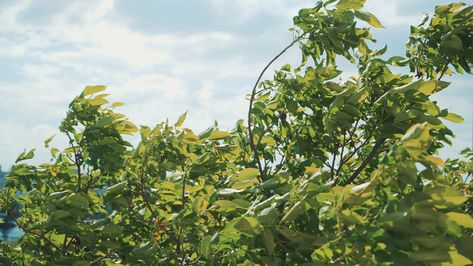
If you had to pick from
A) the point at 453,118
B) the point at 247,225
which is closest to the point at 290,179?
the point at 247,225

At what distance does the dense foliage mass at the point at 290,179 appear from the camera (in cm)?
259

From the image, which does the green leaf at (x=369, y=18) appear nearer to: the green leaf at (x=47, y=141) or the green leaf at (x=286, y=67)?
the green leaf at (x=286, y=67)

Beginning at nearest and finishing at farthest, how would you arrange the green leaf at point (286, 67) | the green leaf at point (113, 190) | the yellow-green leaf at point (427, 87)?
the yellow-green leaf at point (427, 87) < the green leaf at point (113, 190) < the green leaf at point (286, 67)

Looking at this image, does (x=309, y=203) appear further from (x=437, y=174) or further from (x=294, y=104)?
(x=294, y=104)

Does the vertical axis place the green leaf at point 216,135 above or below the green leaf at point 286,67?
below

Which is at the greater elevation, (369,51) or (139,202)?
(369,51)

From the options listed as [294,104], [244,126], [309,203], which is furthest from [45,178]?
[309,203]

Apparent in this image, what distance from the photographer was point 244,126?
19.4 feet

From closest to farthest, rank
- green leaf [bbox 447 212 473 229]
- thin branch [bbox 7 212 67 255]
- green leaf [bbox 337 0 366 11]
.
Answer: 1. green leaf [bbox 447 212 473 229]
2. thin branch [bbox 7 212 67 255]
3. green leaf [bbox 337 0 366 11]

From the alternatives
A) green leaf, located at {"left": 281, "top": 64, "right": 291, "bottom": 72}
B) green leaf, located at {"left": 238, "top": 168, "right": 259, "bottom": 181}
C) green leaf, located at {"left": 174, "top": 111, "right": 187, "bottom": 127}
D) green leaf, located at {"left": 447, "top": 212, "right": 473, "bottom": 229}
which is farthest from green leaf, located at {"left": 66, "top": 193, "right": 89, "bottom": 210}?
green leaf, located at {"left": 447, "top": 212, "right": 473, "bottom": 229}

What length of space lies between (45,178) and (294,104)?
255cm

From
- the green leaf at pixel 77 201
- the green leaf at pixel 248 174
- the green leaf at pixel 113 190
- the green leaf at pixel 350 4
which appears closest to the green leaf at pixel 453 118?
the green leaf at pixel 350 4

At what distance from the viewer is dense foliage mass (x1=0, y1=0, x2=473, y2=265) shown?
259cm

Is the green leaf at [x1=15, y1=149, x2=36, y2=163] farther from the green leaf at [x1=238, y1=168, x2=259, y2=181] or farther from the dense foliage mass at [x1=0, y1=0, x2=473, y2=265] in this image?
the green leaf at [x1=238, y1=168, x2=259, y2=181]
